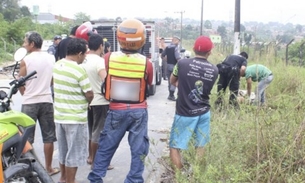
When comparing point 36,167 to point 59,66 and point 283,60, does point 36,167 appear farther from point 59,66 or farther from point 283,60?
point 283,60

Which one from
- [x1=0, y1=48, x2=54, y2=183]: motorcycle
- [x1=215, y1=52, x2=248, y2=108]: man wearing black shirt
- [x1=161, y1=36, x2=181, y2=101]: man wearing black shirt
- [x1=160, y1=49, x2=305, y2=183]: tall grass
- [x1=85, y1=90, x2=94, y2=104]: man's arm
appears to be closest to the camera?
[x1=0, y1=48, x2=54, y2=183]: motorcycle

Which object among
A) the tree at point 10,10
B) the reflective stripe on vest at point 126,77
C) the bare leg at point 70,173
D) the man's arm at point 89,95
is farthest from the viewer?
the tree at point 10,10

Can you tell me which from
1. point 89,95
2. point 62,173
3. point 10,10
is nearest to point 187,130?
point 89,95

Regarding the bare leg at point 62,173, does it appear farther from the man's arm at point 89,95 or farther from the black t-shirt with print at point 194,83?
the black t-shirt with print at point 194,83

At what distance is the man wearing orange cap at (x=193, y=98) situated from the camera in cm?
450

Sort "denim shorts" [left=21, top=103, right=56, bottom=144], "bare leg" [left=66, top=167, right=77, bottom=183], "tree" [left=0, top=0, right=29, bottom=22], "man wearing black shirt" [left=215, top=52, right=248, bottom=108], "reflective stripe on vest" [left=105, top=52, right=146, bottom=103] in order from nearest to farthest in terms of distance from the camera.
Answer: "reflective stripe on vest" [left=105, top=52, right=146, bottom=103]
"bare leg" [left=66, top=167, right=77, bottom=183]
"denim shorts" [left=21, top=103, right=56, bottom=144]
"man wearing black shirt" [left=215, top=52, right=248, bottom=108]
"tree" [left=0, top=0, right=29, bottom=22]

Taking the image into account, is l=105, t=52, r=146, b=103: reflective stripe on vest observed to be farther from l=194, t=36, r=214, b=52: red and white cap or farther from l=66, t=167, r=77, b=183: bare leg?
l=66, t=167, r=77, b=183: bare leg

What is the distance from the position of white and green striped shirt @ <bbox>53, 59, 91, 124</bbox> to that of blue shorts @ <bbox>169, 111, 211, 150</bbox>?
1028 mm

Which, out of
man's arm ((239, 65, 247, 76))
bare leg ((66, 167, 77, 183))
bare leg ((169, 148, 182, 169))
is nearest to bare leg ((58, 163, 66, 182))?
bare leg ((66, 167, 77, 183))

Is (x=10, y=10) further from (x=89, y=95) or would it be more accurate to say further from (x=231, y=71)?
(x=89, y=95)

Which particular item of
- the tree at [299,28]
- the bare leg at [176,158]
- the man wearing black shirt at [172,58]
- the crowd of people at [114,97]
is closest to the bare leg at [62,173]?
the crowd of people at [114,97]

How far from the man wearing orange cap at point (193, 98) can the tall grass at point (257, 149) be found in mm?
212

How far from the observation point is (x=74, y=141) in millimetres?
4293

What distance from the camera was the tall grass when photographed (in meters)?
3.58
